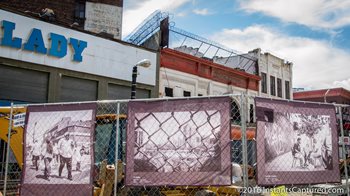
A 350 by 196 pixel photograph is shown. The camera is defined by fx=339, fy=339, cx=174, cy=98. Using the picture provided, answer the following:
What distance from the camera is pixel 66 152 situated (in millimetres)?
6180

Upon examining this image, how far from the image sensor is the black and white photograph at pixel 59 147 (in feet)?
19.8

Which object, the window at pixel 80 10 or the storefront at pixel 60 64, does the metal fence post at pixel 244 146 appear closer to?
the storefront at pixel 60 64

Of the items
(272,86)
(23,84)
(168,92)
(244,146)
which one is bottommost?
(244,146)

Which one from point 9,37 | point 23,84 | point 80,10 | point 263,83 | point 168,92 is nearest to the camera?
point 9,37

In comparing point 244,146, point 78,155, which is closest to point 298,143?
point 244,146

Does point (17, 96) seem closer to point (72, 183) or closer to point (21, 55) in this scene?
point (21, 55)

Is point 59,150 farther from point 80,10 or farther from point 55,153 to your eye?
point 80,10

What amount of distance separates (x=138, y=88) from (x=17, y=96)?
6808 millimetres

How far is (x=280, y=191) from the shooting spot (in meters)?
5.55

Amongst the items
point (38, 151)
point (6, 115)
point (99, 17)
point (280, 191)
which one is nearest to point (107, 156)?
point (38, 151)

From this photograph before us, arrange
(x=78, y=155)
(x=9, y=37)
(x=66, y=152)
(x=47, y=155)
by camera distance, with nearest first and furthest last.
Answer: (x=78, y=155) → (x=66, y=152) → (x=47, y=155) → (x=9, y=37)

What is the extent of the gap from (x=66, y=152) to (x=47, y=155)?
0.44 meters

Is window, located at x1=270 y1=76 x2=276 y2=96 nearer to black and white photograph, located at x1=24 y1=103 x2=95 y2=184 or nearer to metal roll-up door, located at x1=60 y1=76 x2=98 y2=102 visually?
metal roll-up door, located at x1=60 y1=76 x2=98 y2=102

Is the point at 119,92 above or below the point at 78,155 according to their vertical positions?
above
